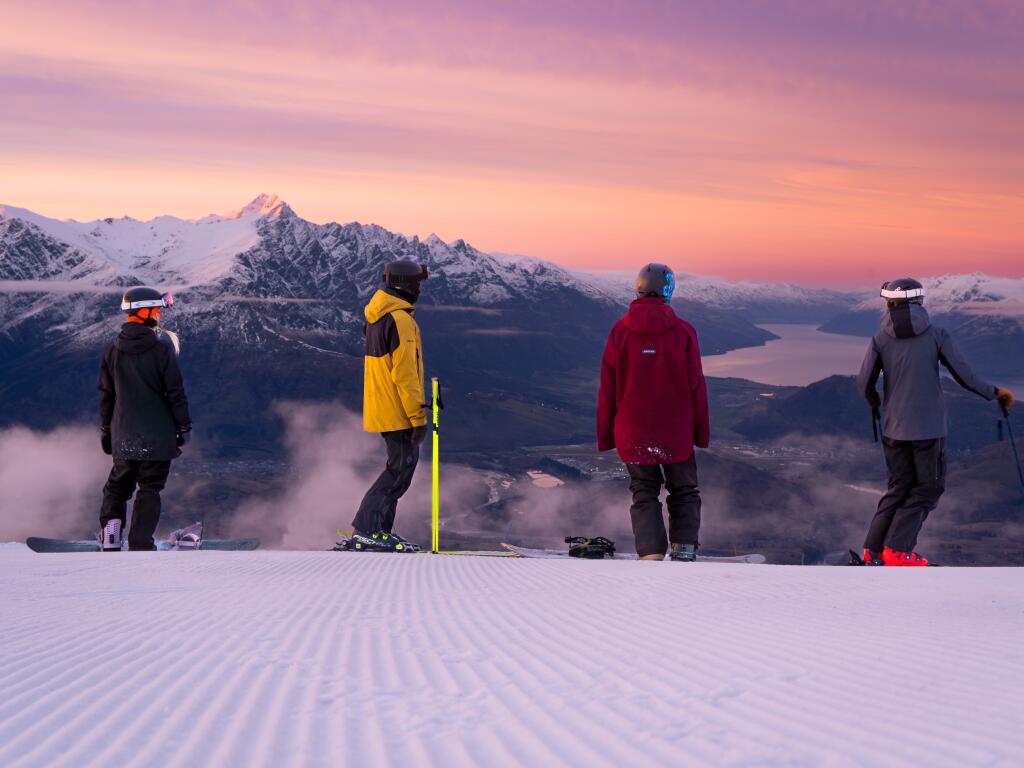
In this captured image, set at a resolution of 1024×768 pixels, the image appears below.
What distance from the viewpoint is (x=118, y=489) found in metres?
10.6

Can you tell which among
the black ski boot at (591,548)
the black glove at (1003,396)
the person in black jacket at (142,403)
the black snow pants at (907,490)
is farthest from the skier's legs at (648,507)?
the person in black jacket at (142,403)

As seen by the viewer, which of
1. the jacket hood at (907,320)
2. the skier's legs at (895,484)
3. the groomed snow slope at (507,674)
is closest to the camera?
the groomed snow slope at (507,674)

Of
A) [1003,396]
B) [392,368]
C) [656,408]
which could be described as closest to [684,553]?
[656,408]

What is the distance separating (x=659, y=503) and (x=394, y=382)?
2875mm

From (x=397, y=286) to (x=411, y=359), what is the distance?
785mm

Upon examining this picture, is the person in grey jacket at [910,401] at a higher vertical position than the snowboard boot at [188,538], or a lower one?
higher

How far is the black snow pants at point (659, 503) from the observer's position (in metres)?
9.73

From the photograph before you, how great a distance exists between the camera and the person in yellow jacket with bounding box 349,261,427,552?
9828 millimetres

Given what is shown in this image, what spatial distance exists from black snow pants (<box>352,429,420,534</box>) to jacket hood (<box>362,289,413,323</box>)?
1.18 metres

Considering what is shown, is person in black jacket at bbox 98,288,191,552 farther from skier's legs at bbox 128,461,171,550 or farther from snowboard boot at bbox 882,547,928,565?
snowboard boot at bbox 882,547,928,565

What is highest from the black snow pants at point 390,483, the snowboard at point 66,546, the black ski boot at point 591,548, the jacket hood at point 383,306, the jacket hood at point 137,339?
the jacket hood at point 383,306

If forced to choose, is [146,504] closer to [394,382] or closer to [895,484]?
[394,382]

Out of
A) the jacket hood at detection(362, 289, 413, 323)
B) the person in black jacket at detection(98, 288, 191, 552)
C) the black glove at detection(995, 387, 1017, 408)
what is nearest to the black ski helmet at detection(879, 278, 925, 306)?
the black glove at detection(995, 387, 1017, 408)

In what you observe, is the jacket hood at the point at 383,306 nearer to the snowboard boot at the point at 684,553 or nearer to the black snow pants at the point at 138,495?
the black snow pants at the point at 138,495
